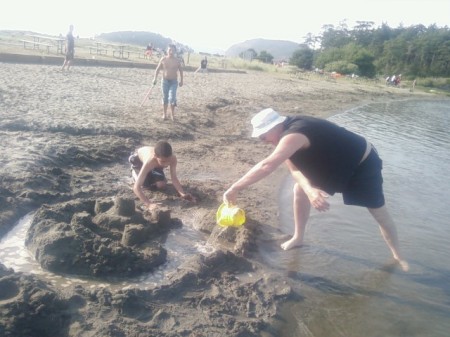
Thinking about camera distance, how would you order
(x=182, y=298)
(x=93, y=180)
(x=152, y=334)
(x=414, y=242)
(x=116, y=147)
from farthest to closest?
(x=116, y=147) → (x=93, y=180) → (x=414, y=242) → (x=182, y=298) → (x=152, y=334)

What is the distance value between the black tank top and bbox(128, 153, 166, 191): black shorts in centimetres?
242

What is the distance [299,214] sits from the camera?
15.8 feet

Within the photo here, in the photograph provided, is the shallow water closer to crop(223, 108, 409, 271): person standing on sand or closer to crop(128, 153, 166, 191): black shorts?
crop(223, 108, 409, 271): person standing on sand

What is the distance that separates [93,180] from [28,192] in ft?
3.45

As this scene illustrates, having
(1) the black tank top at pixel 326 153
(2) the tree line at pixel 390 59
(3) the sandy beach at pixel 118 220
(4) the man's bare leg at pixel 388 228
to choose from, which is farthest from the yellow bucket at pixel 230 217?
(2) the tree line at pixel 390 59

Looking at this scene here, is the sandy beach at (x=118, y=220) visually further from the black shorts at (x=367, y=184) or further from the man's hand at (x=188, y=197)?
the black shorts at (x=367, y=184)

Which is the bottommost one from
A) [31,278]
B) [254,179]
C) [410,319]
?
[410,319]

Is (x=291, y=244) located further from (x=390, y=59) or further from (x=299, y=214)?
(x=390, y=59)

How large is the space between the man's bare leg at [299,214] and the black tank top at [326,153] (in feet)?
1.72

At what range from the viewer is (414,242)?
Result: 5598 mm

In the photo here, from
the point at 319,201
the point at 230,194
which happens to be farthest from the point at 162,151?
the point at 319,201

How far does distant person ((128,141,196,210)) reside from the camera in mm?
5234

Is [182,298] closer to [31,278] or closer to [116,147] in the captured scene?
[31,278]

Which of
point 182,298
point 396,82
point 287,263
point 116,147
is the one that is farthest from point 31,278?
point 396,82
